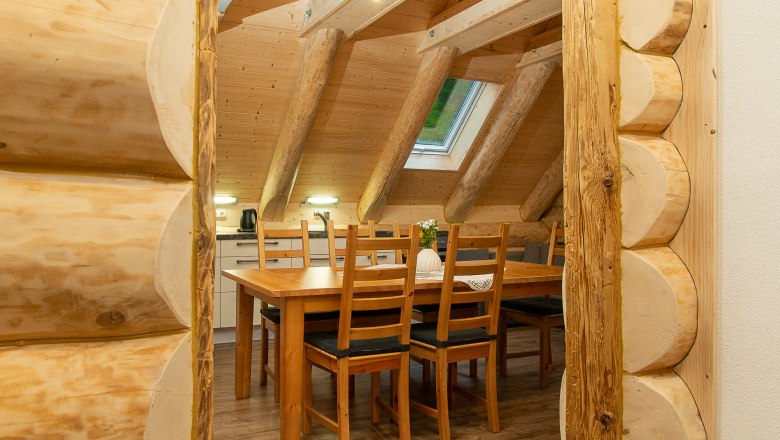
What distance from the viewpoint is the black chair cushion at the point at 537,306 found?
3842 millimetres

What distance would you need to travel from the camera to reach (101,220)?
1175 millimetres

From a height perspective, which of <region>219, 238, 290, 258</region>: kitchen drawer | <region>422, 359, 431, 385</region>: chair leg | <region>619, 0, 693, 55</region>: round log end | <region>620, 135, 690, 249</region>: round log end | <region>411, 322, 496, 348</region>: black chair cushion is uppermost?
<region>619, 0, 693, 55</region>: round log end

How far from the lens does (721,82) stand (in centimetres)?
161

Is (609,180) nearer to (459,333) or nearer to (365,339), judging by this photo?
(365,339)

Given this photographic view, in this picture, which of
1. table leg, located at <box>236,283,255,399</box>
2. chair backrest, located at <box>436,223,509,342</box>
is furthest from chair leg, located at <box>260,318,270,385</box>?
chair backrest, located at <box>436,223,509,342</box>

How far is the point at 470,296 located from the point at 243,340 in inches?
55.6

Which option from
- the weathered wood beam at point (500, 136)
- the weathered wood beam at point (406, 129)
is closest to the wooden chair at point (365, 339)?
the weathered wood beam at point (406, 129)

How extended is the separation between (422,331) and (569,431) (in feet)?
4.40

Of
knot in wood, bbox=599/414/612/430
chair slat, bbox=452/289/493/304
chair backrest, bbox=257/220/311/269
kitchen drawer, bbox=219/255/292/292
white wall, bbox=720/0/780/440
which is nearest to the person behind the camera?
white wall, bbox=720/0/780/440

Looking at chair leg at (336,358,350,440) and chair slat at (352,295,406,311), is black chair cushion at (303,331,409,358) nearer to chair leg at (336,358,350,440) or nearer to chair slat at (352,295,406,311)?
chair leg at (336,358,350,440)

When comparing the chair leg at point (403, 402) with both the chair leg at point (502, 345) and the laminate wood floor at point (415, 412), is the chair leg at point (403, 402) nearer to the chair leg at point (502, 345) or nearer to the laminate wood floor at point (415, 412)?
the laminate wood floor at point (415, 412)

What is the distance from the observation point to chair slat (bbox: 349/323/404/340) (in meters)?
2.69

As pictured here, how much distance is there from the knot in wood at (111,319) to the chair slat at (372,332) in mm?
1534

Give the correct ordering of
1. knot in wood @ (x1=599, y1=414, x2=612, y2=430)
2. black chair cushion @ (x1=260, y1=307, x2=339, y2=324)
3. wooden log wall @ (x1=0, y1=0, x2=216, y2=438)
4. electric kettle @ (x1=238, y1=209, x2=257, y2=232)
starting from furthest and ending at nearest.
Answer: electric kettle @ (x1=238, y1=209, x2=257, y2=232) → black chair cushion @ (x1=260, y1=307, x2=339, y2=324) → knot in wood @ (x1=599, y1=414, x2=612, y2=430) → wooden log wall @ (x1=0, y1=0, x2=216, y2=438)
